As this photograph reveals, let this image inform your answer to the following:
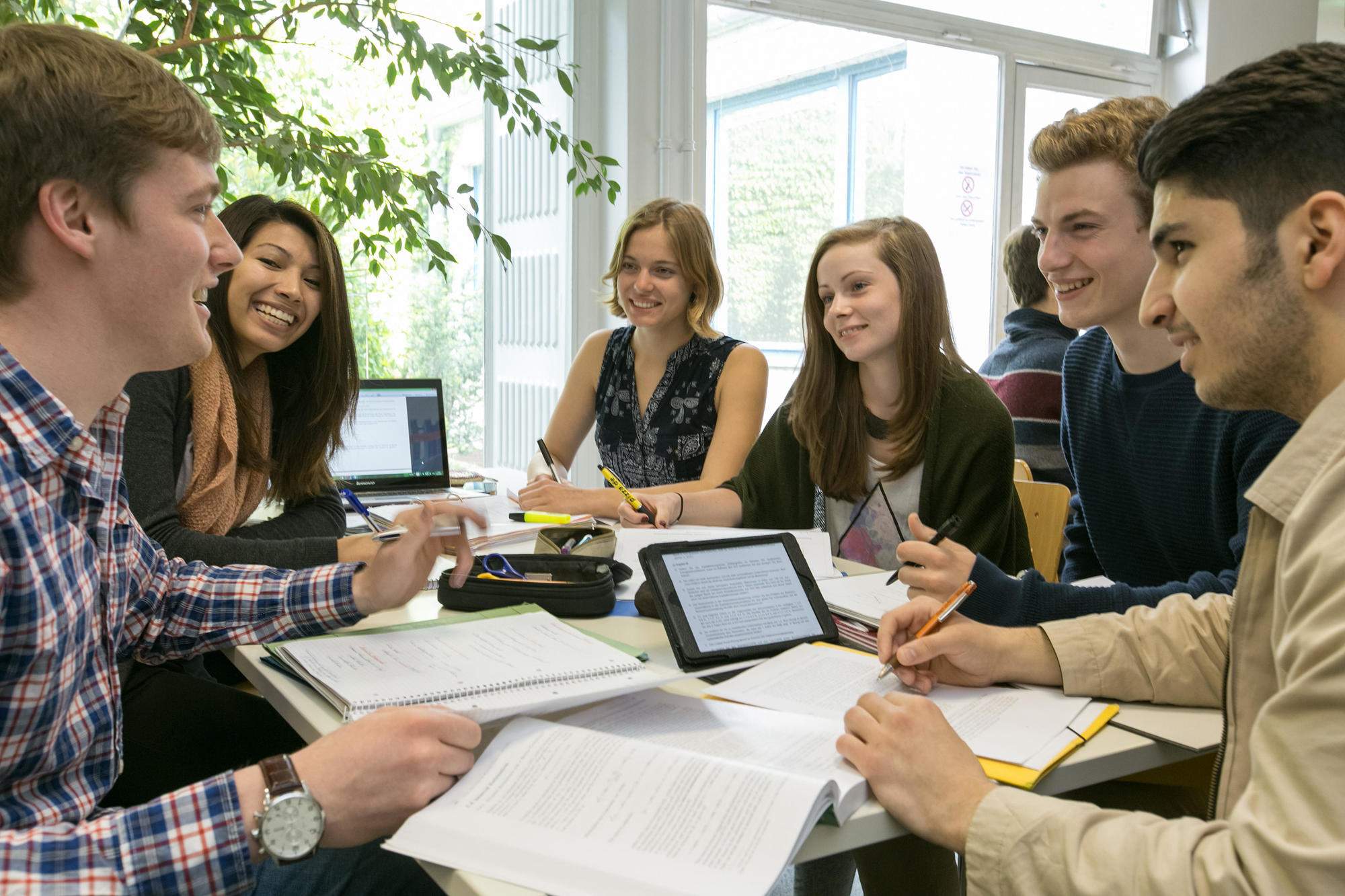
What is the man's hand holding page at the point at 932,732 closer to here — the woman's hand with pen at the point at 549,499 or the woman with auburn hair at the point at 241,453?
the woman with auburn hair at the point at 241,453

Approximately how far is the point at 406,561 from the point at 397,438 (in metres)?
1.52

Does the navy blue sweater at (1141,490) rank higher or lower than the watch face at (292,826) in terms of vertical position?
higher

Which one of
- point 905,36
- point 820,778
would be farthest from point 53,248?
point 905,36

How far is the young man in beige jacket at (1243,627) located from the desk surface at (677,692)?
0.17 feet

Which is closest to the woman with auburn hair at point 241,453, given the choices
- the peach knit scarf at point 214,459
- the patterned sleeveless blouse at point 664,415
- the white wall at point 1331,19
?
the peach knit scarf at point 214,459

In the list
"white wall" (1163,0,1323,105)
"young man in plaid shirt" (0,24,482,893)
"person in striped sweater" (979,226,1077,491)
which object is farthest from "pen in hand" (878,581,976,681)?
"white wall" (1163,0,1323,105)

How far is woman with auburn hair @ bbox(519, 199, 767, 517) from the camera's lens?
2.87 metres

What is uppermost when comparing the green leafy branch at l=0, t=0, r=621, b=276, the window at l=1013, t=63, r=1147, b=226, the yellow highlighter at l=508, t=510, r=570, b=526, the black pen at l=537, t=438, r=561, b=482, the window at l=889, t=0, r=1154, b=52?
the window at l=889, t=0, r=1154, b=52

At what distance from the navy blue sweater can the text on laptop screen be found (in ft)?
5.57

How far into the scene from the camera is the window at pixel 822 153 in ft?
14.1

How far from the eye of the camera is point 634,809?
837mm

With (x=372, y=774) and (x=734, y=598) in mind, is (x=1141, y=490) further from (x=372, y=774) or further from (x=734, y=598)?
(x=372, y=774)

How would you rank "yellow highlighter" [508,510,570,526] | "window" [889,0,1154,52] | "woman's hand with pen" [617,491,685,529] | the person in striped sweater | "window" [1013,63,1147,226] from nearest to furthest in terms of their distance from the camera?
"yellow highlighter" [508,510,570,526]
"woman's hand with pen" [617,491,685,529]
the person in striped sweater
"window" [889,0,1154,52]
"window" [1013,63,1147,226]

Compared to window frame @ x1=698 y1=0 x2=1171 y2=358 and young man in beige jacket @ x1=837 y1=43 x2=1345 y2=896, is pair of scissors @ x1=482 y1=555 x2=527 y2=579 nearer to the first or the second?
young man in beige jacket @ x1=837 y1=43 x2=1345 y2=896
